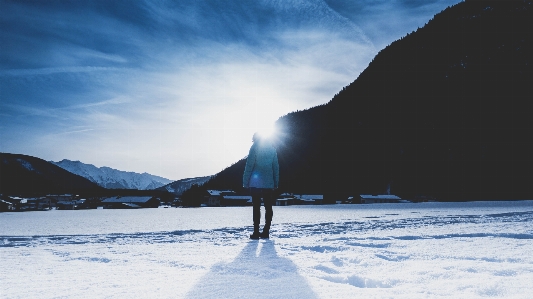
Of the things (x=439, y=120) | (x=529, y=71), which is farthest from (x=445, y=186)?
(x=529, y=71)

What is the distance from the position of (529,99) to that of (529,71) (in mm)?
8308

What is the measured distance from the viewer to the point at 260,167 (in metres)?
5.95

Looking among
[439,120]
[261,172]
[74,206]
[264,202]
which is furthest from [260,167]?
[439,120]

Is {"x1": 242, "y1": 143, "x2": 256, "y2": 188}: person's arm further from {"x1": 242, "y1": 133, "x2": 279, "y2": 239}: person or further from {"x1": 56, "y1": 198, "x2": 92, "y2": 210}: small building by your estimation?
{"x1": 56, "y1": 198, "x2": 92, "y2": 210}: small building

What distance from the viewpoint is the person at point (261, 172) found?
586 cm

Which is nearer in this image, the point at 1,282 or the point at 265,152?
the point at 1,282

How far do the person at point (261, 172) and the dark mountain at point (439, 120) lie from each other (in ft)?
253

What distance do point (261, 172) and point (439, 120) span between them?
98.1 m

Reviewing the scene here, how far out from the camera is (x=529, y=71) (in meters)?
84.7

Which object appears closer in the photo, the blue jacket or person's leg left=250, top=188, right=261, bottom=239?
person's leg left=250, top=188, right=261, bottom=239

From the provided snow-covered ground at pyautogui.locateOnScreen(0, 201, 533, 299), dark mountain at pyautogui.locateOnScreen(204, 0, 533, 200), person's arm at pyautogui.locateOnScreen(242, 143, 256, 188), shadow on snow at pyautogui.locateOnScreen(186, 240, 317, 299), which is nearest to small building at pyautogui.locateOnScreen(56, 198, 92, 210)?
dark mountain at pyautogui.locateOnScreen(204, 0, 533, 200)

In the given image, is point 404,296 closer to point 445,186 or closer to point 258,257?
point 258,257

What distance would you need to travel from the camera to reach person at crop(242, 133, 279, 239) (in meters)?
5.86

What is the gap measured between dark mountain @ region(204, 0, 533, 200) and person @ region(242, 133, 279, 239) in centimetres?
7719
